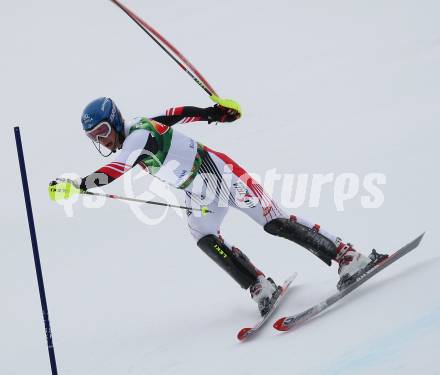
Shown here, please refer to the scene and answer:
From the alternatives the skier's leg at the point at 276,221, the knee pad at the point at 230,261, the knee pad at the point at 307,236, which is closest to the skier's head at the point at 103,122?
the skier's leg at the point at 276,221

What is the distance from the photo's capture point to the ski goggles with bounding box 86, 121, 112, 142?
4590 mm

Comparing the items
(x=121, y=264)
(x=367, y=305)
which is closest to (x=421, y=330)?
(x=367, y=305)

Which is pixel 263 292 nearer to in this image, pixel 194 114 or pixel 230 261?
pixel 230 261

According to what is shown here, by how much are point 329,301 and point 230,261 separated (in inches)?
31.6

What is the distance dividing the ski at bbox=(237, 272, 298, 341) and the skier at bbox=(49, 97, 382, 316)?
45mm

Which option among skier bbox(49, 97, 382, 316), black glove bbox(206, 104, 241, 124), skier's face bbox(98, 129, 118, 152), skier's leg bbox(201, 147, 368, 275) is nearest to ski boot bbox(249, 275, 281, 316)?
skier bbox(49, 97, 382, 316)

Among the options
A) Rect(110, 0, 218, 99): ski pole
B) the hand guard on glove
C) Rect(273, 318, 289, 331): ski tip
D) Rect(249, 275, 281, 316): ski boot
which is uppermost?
Rect(110, 0, 218, 99): ski pole

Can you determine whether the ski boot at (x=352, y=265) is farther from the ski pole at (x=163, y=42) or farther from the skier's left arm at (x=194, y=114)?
the ski pole at (x=163, y=42)

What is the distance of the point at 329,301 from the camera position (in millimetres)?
4445

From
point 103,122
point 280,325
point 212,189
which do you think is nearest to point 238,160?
point 212,189

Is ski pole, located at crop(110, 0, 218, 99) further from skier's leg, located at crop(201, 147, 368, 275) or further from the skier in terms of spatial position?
skier's leg, located at crop(201, 147, 368, 275)

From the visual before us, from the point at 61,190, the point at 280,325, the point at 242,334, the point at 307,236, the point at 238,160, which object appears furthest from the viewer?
the point at 238,160

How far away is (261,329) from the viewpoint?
457 centimetres

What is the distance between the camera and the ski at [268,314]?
14.5ft
